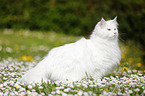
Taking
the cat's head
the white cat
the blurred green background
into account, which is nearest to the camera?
the white cat

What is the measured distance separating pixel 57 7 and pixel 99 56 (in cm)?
929

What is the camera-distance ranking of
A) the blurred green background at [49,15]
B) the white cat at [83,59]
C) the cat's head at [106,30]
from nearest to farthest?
the white cat at [83,59]
the cat's head at [106,30]
the blurred green background at [49,15]

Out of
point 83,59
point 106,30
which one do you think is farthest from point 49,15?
point 83,59

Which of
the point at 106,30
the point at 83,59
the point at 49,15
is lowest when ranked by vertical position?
the point at 83,59

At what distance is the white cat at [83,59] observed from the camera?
10.8 feet

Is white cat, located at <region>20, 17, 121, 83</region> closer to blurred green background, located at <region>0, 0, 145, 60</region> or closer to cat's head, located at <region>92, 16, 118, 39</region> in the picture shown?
cat's head, located at <region>92, 16, 118, 39</region>

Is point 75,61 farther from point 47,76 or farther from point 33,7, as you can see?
point 33,7

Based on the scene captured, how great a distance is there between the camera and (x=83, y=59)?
3398 millimetres

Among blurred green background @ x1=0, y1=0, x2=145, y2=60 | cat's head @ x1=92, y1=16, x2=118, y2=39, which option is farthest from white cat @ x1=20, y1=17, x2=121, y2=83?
blurred green background @ x1=0, y1=0, x2=145, y2=60

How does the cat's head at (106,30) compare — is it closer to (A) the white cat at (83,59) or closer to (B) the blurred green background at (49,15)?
(A) the white cat at (83,59)

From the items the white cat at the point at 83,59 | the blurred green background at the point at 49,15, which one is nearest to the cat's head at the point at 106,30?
the white cat at the point at 83,59

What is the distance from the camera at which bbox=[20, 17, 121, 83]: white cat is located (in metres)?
3.29

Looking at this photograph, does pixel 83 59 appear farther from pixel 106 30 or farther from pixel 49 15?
pixel 49 15

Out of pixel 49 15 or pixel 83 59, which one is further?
pixel 49 15
